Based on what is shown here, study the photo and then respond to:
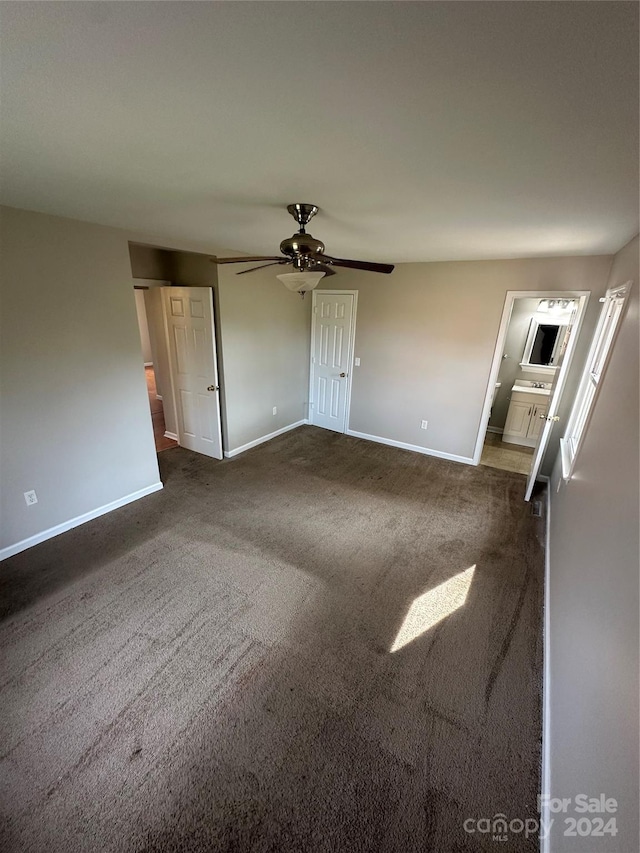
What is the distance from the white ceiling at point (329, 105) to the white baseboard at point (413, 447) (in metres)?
2.88

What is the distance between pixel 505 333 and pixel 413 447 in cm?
179

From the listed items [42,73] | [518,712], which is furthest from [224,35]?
[518,712]

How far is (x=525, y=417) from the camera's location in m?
4.67

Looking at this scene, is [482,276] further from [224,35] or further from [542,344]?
[224,35]

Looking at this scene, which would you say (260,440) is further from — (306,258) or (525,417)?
(525,417)

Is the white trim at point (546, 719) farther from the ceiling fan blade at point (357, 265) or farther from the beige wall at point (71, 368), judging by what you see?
the beige wall at point (71, 368)

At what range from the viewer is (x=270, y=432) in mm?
4812

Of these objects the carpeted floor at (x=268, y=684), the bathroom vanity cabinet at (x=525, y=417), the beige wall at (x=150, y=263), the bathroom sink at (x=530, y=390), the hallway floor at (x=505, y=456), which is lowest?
the carpeted floor at (x=268, y=684)

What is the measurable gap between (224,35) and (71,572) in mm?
2934

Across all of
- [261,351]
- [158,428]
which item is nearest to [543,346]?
[261,351]

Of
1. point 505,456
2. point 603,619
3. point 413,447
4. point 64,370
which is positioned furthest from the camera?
point 413,447

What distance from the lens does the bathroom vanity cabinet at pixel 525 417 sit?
452 cm

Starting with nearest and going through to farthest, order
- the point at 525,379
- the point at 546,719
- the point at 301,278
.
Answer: the point at 546,719 → the point at 301,278 → the point at 525,379

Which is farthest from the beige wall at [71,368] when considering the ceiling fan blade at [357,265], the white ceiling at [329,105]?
the ceiling fan blade at [357,265]
